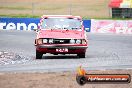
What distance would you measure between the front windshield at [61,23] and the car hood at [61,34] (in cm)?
42

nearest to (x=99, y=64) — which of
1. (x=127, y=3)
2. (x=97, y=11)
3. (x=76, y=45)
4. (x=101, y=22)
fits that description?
(x=76, y=45)

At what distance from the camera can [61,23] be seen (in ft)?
58.9

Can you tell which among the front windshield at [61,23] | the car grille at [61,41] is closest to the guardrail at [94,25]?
the front windshield at [61,23]

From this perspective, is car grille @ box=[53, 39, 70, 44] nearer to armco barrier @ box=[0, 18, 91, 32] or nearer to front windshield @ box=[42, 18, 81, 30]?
front windshield @ box=[42, 18, 81, 30]

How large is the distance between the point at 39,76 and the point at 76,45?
5.37m

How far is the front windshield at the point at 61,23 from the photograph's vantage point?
696 inches

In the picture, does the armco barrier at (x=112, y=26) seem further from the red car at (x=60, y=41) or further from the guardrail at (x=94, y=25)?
the red car at (x=60, y=41)

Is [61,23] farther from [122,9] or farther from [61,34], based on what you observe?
[122,9]

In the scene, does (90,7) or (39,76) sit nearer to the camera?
(39,76)

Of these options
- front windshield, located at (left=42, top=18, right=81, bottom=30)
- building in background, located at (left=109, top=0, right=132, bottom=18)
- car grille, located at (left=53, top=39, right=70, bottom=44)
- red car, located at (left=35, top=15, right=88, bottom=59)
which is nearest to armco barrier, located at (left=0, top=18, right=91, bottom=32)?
building in background, located at (left=109, top=0, right=132, bottom=18)

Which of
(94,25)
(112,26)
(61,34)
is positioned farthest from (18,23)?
(61,34)

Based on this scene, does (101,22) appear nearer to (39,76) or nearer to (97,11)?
(97,11)

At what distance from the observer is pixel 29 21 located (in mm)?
36938

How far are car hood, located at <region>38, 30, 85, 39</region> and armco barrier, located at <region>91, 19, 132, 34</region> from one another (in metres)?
17.7
